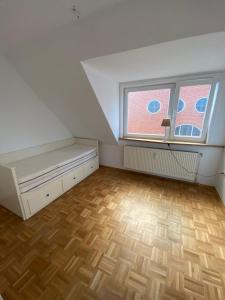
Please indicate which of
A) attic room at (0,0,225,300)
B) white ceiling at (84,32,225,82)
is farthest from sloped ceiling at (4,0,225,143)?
white ceiling at (84,32,225,82)

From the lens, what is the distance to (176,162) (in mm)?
2740

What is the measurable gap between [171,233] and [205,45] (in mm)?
2104

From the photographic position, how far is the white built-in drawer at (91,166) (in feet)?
10.3

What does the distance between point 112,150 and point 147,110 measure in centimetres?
128

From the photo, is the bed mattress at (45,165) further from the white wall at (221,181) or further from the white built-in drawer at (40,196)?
the white wall at (221,181)

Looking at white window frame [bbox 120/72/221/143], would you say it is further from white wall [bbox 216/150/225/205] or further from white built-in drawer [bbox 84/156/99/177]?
white built-in drawer [bbox 84/156/99/177]

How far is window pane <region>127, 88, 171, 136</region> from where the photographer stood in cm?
280

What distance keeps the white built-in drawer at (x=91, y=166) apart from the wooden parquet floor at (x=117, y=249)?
76cm

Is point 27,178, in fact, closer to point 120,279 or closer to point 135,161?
point 120,279

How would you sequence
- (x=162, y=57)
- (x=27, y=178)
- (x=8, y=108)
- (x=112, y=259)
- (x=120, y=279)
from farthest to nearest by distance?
(x=8, y=108) < (x=27, y=178) < (x=162, y=57) < (x=112, y=259) < (x=120, y=279)

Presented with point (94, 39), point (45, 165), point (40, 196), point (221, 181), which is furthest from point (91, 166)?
point (221, 181)

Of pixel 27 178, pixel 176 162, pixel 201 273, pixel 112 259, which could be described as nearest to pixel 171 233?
pixel 201 273

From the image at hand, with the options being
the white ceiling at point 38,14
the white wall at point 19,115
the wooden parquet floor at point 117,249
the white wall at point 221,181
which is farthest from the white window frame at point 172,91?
the white ceiling at point 38,14

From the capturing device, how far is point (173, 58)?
167 cm
